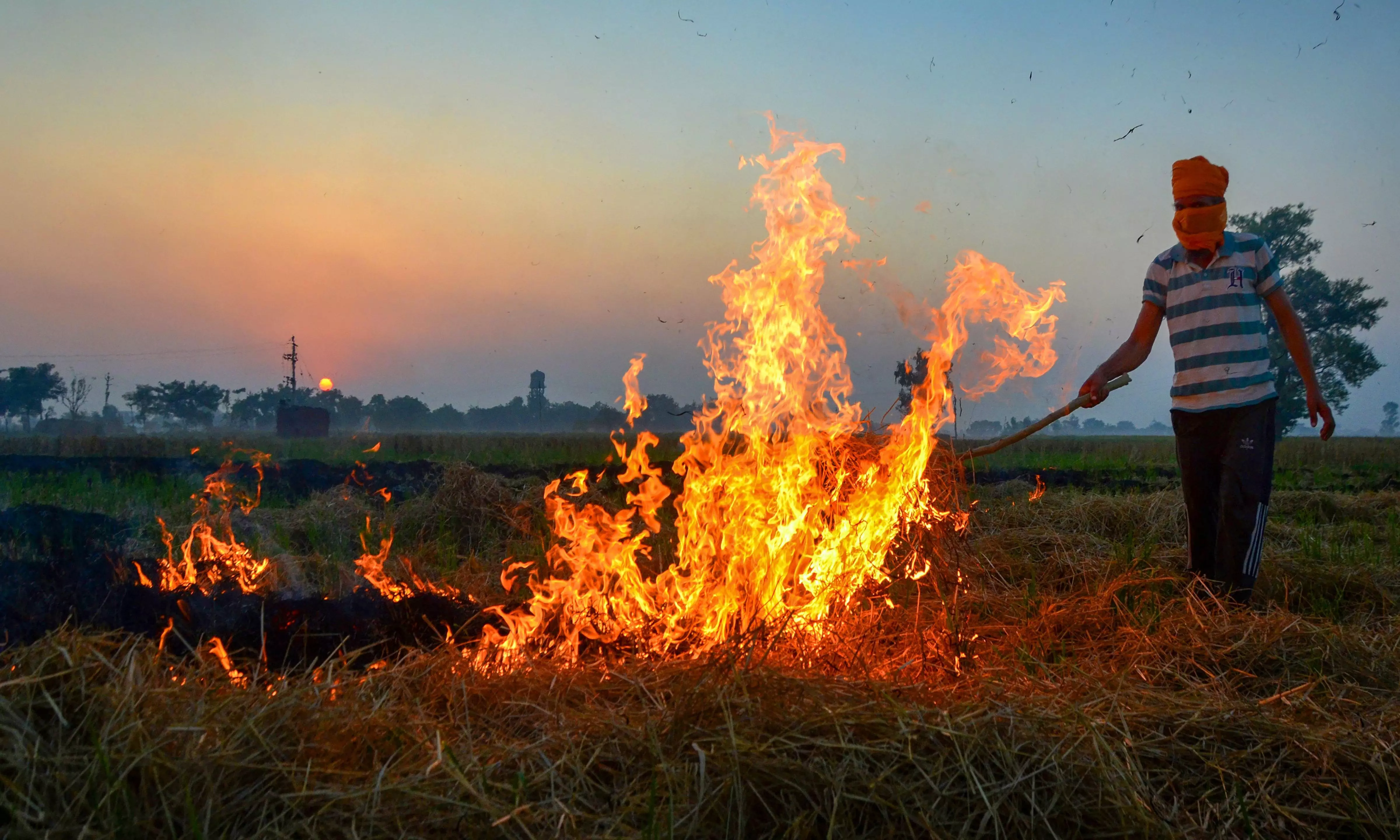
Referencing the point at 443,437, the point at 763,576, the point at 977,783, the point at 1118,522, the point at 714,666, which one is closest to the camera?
the point at 977,783

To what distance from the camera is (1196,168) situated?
407 centimetres

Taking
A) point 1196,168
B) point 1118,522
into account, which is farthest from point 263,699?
point 1118,522

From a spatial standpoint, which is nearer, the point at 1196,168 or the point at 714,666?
the point at 714,666

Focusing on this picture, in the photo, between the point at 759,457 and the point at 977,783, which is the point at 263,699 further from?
the point at 759,457

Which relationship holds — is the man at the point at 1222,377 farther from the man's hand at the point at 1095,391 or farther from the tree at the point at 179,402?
the tree at the point at 179,402

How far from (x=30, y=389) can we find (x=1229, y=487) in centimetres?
9989

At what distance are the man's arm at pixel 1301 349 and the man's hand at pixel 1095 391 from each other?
0.84 m

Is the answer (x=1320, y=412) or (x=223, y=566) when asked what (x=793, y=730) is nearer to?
(x=1320, y=412)

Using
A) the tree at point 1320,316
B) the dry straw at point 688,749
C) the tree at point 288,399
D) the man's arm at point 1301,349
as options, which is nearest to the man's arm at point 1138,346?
the man's arm at point 1301,349

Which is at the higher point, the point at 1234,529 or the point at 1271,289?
the point at 1271,289

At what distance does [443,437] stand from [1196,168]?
4196 centimetres

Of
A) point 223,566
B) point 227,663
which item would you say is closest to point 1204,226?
point 227,663

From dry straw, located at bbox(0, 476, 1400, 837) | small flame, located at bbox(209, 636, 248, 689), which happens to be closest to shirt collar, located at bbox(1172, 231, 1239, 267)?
dry straw, located at bbox(0, 476, 1400, 837)

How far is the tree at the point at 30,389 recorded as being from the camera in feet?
250
